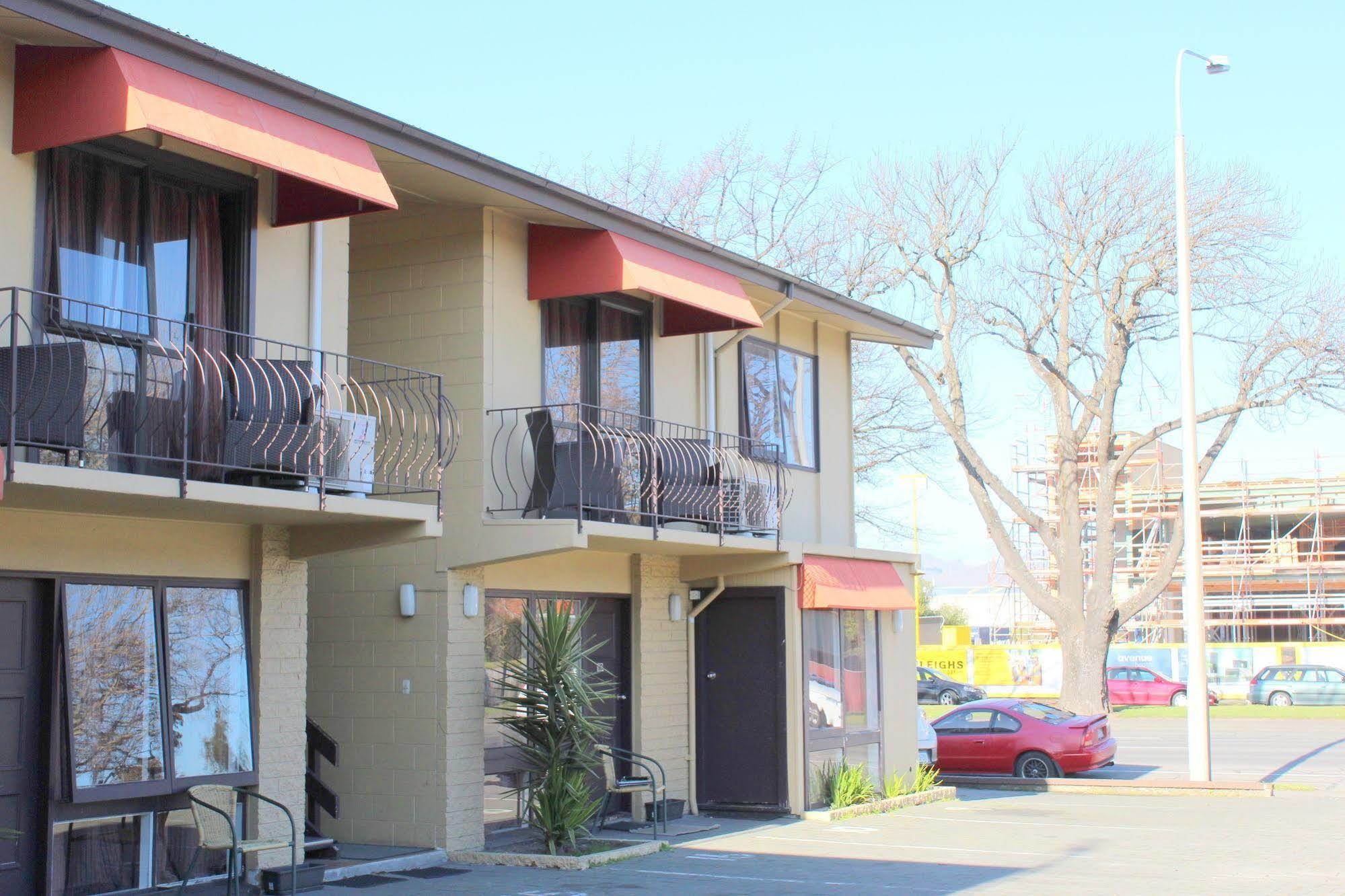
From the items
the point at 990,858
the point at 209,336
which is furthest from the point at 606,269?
the point at 990,858

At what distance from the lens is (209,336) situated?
35.3ft

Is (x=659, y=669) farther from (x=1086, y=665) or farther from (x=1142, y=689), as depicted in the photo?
(x=1142, y=689)

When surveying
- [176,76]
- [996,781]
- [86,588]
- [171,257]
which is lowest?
[996,781]

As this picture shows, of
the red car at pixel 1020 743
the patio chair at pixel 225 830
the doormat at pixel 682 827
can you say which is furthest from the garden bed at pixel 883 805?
the patio chair at pixel 225 830

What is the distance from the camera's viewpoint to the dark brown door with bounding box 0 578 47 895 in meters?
9.55

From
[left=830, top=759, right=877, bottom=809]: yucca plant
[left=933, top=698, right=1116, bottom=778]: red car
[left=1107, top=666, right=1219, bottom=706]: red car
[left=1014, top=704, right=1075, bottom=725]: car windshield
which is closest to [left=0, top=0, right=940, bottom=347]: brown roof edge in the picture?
[left=830, top=759, right=877, bottom=809]: yucca plant

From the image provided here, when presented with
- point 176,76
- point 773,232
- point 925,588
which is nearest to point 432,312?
point 176,76

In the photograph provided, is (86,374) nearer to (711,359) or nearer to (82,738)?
(82,738)

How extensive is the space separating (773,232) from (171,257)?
25346mm

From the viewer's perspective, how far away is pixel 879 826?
15422 mm

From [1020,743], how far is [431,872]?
12.0m

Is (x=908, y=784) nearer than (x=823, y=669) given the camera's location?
No

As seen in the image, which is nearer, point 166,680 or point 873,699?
point 166,680

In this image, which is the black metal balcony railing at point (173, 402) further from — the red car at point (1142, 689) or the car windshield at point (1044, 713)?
the red car at point (1142, 689)
